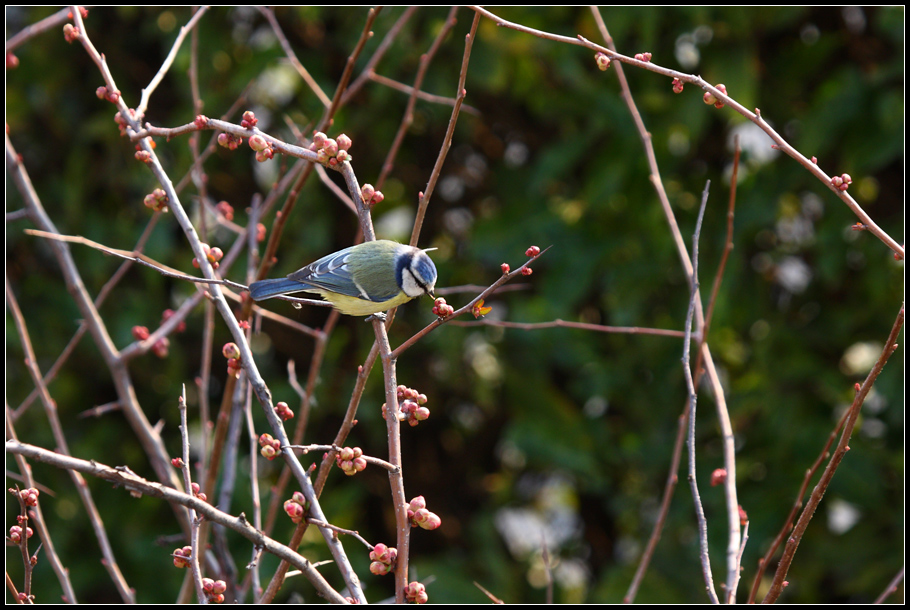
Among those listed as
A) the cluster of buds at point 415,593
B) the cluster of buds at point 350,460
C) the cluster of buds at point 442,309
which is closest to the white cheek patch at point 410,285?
the cluster of buds at point 442,309

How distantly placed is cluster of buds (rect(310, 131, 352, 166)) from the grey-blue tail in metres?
0.27

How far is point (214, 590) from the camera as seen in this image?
3.21 feet

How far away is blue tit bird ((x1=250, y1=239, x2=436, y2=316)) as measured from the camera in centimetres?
118

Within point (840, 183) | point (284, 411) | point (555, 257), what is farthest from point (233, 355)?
point (555, 257)

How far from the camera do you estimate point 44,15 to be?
251 centimetres

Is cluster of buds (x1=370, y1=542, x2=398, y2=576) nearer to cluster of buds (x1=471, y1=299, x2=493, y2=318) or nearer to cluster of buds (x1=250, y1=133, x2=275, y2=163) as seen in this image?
cluster of buds (x1=471, y1=299, x2=493, y2=318)

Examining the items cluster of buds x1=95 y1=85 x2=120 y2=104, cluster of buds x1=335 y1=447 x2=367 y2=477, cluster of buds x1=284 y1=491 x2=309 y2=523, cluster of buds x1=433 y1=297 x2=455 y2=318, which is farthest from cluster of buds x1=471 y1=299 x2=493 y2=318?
cluster of buds x1=95 y1=85 x2=120 y2=104

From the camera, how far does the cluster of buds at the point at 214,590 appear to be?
98cm

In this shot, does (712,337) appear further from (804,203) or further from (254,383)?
(254,383)

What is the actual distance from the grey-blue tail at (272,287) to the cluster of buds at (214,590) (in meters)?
0.40

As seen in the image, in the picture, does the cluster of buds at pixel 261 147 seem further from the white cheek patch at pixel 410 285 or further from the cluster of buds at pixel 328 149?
the white cheek patch at pixel 410 285

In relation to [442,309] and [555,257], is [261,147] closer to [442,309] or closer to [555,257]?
[442,309]

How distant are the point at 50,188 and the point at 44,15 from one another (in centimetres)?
57

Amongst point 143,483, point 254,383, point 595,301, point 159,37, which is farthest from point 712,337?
point 159,37
